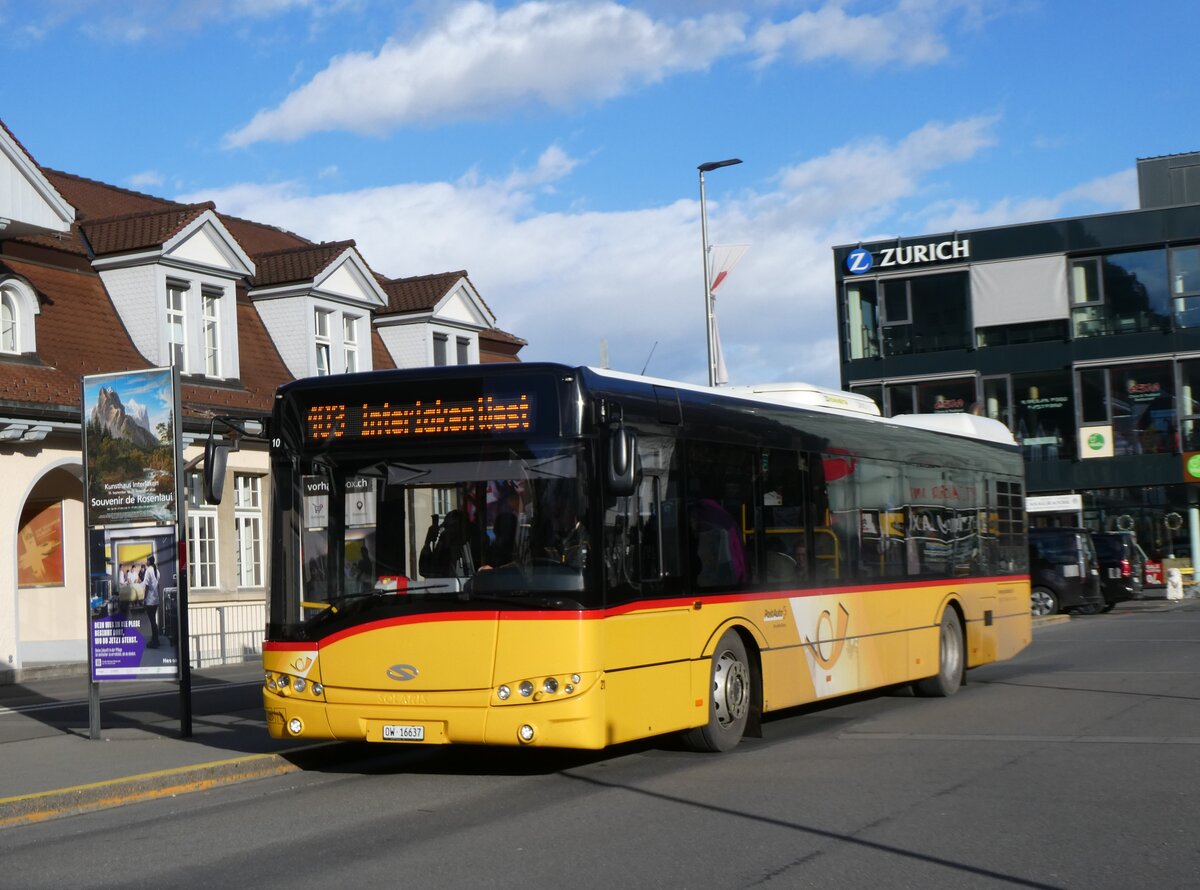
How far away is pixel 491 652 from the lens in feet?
34.3

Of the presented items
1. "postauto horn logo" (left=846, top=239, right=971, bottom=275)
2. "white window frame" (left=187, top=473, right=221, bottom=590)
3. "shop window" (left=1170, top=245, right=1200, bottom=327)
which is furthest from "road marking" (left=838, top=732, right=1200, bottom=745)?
"postauto horn logo" (left=846, top=239, right=971, bottom=275)

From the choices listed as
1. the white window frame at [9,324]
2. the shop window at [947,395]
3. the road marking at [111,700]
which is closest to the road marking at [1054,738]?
the road marking at [111,700]

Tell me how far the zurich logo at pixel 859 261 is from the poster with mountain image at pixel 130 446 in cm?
4036

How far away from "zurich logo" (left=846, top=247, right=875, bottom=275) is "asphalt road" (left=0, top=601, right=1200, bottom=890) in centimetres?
3874

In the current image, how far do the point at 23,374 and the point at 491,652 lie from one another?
15.3m

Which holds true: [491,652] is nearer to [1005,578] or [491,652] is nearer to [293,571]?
[293,571]

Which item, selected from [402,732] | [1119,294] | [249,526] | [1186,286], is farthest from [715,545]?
[1186,286]

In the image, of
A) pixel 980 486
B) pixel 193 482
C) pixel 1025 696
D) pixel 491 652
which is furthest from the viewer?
pixel 193 482

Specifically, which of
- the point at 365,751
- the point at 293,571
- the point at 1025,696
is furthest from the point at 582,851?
the point at 1025,696

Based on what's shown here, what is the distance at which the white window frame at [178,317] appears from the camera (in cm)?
2758

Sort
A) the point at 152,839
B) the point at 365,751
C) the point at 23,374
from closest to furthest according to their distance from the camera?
the point at 152,839 → the point at 365,751 → the point at 23,374

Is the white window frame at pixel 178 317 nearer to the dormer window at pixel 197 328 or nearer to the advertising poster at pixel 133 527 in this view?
the dormer window at pixel 197 328

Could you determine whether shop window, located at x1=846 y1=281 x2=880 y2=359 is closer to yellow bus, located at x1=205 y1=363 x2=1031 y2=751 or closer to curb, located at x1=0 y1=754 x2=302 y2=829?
yellow bus, located at x1=205 y1=363 x2=1031 y2=751

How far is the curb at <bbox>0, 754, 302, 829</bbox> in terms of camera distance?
10109 millimetres
